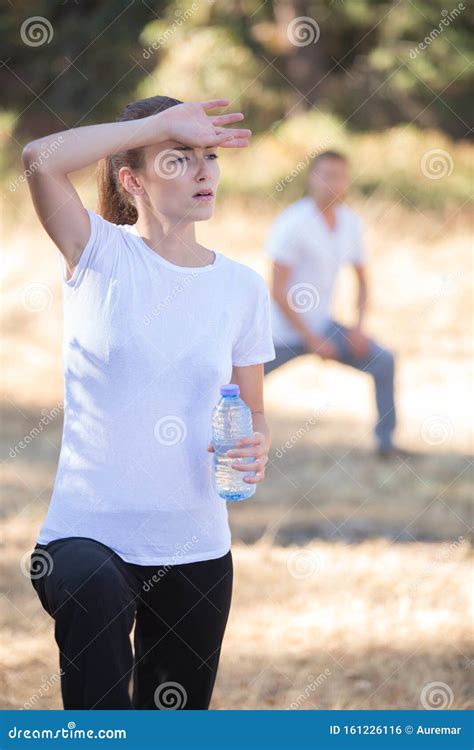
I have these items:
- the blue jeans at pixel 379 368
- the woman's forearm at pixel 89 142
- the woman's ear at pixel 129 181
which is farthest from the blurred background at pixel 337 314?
the woman's forearm at pixel 89 142

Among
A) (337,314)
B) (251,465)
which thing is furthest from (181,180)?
(337,314)

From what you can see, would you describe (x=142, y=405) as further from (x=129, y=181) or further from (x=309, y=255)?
(x=309, y=255)

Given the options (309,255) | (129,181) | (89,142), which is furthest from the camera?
(309,255)

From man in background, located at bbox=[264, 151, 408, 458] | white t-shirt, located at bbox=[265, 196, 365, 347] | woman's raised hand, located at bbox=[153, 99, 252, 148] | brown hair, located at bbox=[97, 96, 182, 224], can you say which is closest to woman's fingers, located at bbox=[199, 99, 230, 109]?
woman's raised hand, located at bbox=[153, 99, 252, 148]

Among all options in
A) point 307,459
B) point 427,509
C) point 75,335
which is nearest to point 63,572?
point 75,335

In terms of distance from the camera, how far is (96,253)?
2432 millimetres

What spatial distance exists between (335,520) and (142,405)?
4.05m

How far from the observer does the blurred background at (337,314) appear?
4.51 meters

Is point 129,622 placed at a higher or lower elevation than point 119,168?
lower

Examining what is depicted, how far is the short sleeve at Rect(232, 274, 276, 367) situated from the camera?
2.61 m

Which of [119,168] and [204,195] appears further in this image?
[119,168]

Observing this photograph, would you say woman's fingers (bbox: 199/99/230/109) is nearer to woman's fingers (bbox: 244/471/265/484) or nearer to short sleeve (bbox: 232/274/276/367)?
short sleeve (bbox: 232/274/276/367)
